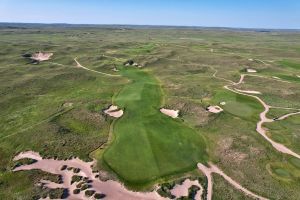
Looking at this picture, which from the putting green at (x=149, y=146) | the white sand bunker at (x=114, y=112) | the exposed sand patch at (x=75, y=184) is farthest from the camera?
the white sand bunker at (x=114, y=112)

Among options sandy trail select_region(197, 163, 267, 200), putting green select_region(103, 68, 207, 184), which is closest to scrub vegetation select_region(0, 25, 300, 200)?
putting green select_region(103, 68, 207, 184)

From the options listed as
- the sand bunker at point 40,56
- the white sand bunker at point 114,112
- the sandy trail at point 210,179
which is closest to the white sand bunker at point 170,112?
the white sand bunker at point 114,112

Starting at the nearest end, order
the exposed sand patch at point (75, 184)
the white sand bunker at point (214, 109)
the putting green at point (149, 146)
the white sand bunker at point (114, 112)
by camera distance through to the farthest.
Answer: the exposed sand patch at point (75, 184)
the putting green at point (149, 146)
the white sand bunker at point (114, 112)
the white sand bunker at point (214, 109)

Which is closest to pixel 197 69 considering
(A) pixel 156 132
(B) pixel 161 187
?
(A) pixel 156 132

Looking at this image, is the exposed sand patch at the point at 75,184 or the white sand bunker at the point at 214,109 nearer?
the exposed sand patch at the point at 75,184

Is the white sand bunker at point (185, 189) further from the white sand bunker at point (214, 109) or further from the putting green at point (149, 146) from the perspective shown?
the white sand bunker at point (214, 109)

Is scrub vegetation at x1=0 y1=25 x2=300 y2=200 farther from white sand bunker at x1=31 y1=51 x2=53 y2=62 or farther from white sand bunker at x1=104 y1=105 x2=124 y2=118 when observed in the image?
white sand bunker at x1=31 y1=51 x2=53 y2=62

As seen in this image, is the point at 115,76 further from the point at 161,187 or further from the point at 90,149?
the point at 161,187
